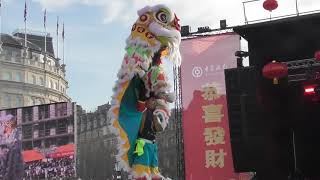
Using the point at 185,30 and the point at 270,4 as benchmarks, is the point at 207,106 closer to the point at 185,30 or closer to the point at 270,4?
the point at 185,30

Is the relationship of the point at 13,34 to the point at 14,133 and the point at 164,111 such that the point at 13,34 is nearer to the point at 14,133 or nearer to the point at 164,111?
the point at 14,133

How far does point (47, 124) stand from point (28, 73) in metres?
18.2

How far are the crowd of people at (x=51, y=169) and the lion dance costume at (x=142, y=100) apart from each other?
1566 cm

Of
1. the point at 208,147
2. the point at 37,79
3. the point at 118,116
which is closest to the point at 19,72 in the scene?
the point at 37,79

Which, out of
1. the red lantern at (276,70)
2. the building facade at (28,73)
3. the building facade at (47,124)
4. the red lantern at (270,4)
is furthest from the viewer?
the building facade at (28,73)

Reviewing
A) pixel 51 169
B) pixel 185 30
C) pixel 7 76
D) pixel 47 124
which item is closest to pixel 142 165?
pixel 185 30

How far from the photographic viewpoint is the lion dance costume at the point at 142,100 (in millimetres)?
6262

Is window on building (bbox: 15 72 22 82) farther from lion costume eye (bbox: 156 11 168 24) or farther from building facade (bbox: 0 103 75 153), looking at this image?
lion costume eye (bbox: 156 11 168 24)

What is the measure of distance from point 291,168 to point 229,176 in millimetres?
3607

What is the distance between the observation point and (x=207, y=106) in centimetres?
1462

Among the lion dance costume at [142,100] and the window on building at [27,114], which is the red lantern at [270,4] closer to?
the lion dance costume at [142,100]

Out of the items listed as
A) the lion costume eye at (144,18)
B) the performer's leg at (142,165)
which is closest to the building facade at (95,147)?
the lion costume eye at (144,18)

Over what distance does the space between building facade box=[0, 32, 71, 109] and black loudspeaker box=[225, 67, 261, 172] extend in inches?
1060

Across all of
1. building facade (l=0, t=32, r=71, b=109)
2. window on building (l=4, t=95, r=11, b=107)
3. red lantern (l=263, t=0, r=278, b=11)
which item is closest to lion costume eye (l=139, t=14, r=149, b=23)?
red lantern (l=263, t=0, r=278, b=11)
